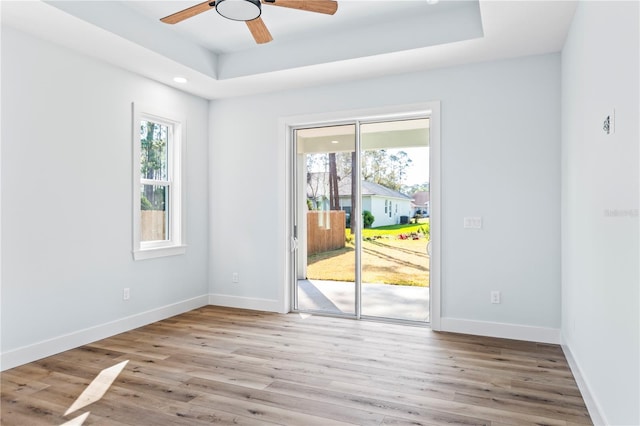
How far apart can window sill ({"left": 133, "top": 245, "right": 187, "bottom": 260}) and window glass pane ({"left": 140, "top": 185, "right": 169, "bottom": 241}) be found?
0.56ft

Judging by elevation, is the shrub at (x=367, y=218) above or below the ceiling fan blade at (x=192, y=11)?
below

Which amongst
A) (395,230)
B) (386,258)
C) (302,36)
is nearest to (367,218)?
(395,230)

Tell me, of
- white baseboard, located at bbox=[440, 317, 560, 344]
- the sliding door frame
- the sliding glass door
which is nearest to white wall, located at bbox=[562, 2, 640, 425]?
white baseboard, located at bbox=[440, 317, 560, 344]

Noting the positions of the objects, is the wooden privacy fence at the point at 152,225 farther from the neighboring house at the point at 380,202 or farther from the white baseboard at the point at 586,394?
the white baseboard at the point at 586,394

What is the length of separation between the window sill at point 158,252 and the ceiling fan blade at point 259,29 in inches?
99.5

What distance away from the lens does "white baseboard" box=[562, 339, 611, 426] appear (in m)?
2.30

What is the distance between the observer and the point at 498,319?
13.0 feet

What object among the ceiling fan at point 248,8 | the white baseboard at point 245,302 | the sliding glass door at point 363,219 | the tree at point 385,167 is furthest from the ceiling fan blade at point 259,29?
the white baseboard at point 245,302

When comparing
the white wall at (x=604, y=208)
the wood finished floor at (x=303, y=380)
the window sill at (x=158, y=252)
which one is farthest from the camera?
the window sill at (x=158, y=252)

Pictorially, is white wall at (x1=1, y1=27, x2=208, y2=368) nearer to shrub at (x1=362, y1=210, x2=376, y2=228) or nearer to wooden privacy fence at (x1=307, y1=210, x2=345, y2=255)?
wooden privacy fence at (x1=307, y1=210, x2=345, y2=255)

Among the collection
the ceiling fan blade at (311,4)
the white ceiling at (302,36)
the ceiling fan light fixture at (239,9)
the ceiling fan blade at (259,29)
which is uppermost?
the white ceiling at (302,36)

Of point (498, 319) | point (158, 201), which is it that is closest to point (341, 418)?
point (498, 319)

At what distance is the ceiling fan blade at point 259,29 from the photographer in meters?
2.86

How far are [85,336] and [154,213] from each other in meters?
1.46
